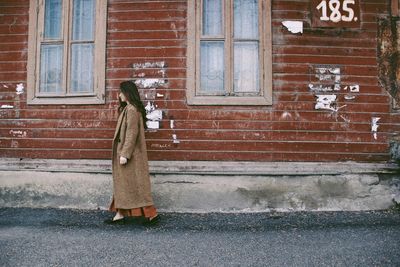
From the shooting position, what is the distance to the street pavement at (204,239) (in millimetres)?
4082

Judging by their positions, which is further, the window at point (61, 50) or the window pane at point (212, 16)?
the window at point (61, 50)

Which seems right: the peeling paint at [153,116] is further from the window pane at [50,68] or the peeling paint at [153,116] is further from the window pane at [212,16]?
the window pane at [50,68]

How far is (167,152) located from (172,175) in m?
0.35

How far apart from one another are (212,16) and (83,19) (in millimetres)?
2009

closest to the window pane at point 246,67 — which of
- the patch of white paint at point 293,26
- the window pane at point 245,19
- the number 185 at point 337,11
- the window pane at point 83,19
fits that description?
the window pane at point 245,19

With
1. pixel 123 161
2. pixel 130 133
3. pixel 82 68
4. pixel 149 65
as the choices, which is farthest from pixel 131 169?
pixel 82 68

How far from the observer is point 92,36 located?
6.42 meters

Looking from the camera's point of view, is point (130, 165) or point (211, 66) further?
point (211, 66)

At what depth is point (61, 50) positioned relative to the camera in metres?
6.52

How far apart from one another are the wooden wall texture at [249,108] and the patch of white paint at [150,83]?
0.08 m

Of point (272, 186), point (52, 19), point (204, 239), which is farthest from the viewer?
point (52, 19)

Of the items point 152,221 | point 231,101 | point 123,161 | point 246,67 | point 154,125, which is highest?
point 246,67

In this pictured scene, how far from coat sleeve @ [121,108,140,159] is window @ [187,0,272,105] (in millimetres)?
1136

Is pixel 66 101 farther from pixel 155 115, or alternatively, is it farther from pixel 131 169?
pixel 131 169
